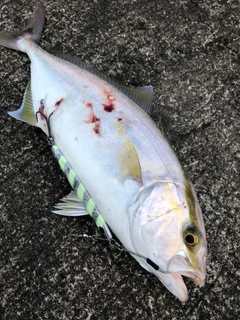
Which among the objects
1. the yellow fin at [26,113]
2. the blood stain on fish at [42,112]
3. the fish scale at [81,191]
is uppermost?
the blood stain on fish at [42,112]

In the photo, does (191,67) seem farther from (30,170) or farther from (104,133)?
(30,170)

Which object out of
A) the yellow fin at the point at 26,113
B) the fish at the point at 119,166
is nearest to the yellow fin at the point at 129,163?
the fish at the point at 119,166

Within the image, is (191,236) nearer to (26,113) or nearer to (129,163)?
(129,163)

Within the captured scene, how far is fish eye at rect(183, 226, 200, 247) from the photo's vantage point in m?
1.84

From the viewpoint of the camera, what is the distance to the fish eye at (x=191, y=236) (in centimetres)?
184

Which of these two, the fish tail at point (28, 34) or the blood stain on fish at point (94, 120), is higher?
the fish tail at point (28, 34)

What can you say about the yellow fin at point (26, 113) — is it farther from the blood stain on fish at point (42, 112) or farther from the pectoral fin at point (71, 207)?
the pectoral fin at point (71, 207)

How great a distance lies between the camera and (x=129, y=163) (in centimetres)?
204

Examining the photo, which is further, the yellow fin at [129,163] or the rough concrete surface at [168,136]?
the rough concrete surface at [168,136]

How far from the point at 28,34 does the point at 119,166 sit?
4.23 ft

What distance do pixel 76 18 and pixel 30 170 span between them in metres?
1.31

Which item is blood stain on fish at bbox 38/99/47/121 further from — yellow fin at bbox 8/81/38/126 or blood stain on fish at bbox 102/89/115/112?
blood stain on fish at bbox 102/89/115/112

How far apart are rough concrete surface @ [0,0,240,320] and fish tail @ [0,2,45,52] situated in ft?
0.32

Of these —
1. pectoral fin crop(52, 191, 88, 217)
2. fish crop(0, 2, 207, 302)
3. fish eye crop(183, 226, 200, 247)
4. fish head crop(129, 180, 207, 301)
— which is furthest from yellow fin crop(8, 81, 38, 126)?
fish eye crop(183, 226, 200, 247)
